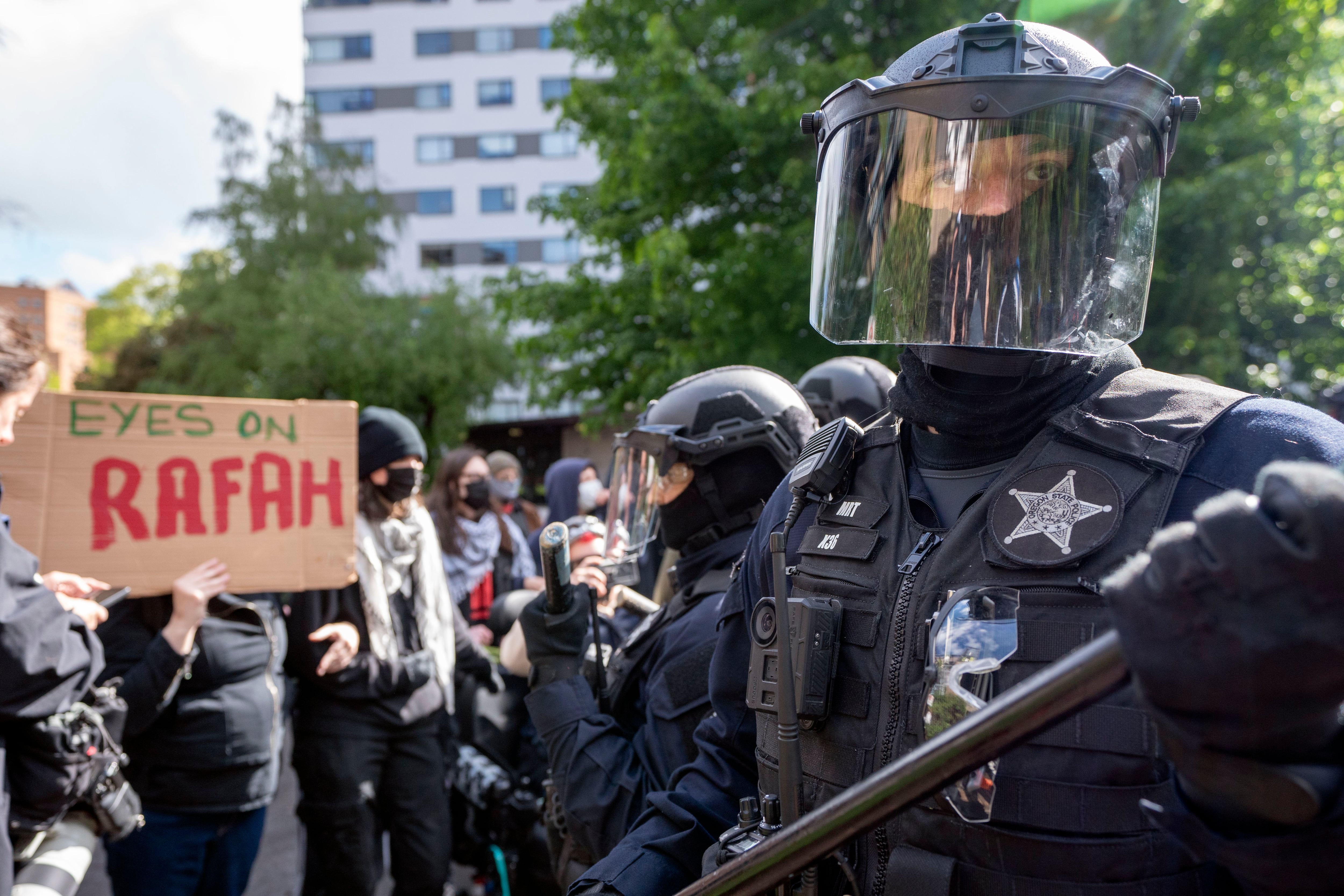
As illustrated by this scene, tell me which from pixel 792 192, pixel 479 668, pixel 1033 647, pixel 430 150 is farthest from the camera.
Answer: pixel 430 150

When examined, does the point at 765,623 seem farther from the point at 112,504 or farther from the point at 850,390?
the point at 850,390

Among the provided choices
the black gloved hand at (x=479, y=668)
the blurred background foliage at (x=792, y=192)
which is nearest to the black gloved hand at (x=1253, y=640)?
the black gloved hand at (x=479, y=668)

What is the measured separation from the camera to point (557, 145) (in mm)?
40688

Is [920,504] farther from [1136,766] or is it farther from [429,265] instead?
[429,265]

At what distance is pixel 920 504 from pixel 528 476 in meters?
29.6

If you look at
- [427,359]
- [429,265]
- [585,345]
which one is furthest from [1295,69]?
[429,265]

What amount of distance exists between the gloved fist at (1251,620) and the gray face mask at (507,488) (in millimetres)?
6120

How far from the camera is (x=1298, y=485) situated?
2.34ft

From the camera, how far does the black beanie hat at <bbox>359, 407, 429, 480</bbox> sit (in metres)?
3.82

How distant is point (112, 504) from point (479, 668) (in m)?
1.79

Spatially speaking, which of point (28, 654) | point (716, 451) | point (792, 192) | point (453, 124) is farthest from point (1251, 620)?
point (453, 124)

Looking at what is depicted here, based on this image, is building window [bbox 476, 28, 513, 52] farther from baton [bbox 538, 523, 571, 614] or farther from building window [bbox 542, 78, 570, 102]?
baton [bbox 538, 523, 571, 614]

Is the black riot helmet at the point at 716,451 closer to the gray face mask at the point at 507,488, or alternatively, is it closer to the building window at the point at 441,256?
the gray face mask at the point at 507,488

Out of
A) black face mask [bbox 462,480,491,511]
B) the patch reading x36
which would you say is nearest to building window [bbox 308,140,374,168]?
black face mask [bbox 462,480,491,511]
